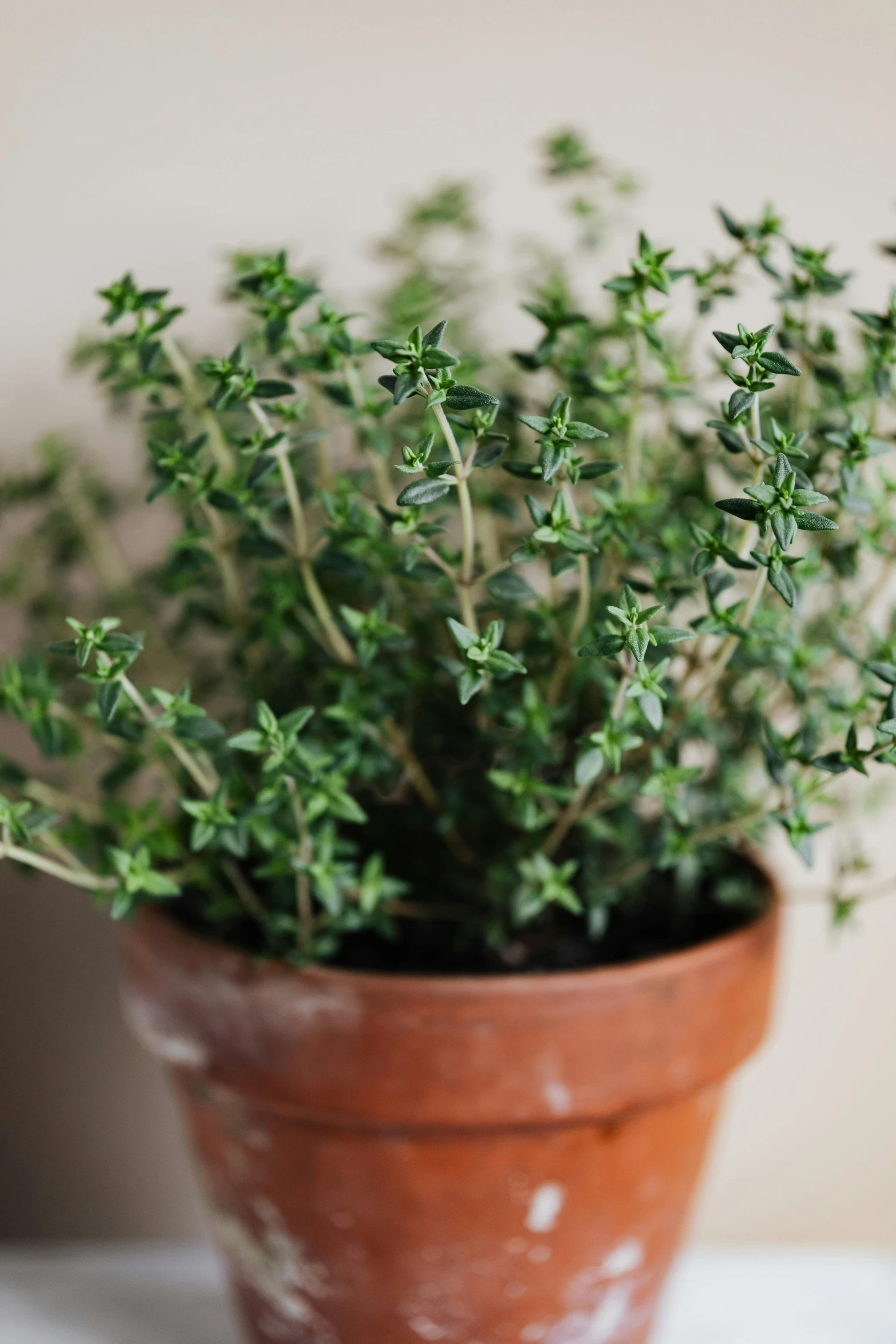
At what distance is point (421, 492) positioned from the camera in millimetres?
492

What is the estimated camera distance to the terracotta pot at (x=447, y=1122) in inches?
25.8

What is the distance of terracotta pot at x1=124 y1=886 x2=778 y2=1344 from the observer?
0.65m

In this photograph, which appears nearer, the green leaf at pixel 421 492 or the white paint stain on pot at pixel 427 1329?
the green leaf at pixel 421 492

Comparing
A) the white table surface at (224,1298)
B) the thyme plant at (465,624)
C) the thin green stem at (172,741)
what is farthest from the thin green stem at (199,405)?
the white table surface at (224,1298)

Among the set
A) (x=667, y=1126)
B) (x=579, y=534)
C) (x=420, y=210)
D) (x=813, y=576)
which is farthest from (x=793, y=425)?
(x=667, y=1126)

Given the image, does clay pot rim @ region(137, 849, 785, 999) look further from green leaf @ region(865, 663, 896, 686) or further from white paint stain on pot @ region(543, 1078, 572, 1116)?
green leaf @ region(865, 663, 896, 686)

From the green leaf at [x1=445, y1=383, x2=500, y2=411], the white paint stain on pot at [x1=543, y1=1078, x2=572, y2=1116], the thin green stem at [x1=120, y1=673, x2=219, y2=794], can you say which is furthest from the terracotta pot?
the green leaf at [x1=445, y1=383, x2=500, y2=411]

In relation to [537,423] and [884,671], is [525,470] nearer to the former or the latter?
[537,423]

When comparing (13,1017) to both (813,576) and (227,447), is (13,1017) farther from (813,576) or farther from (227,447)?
(813,576)

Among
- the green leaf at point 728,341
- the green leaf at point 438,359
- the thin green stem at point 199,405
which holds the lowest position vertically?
the green leaf at point 728,341

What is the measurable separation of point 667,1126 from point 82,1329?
1.67ft

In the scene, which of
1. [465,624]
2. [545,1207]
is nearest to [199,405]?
[465,624]

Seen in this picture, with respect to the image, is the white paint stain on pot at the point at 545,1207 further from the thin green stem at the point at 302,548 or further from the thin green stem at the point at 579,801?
the thin green stem at the point at 302,548

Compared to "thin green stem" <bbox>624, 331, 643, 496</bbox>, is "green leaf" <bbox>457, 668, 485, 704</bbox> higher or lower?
lower
